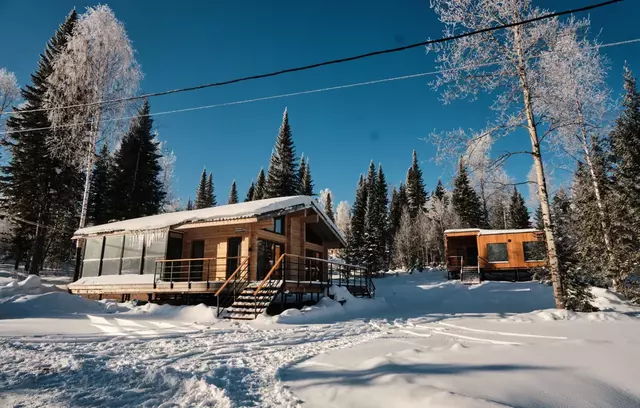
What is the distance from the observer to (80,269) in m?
17.8

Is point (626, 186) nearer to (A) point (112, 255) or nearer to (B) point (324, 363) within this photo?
(B) point (324, 363)

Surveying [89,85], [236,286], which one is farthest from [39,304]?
[89,85]

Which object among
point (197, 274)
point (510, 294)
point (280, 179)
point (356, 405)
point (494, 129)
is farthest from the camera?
point (280, 179)

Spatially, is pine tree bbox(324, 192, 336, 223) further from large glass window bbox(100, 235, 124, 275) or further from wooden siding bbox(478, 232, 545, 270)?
large glass window bbox(100, 235, 124, 275)

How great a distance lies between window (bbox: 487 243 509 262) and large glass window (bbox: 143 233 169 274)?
64.7 ft

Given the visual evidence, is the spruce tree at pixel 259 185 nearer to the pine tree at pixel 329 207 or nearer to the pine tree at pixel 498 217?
the pine tree at pixel 329 207

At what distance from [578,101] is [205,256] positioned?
16.8 metres

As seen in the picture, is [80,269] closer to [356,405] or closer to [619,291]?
[356,405]

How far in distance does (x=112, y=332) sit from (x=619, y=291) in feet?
51.5

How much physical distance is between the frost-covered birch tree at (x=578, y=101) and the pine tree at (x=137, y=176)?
24.5m

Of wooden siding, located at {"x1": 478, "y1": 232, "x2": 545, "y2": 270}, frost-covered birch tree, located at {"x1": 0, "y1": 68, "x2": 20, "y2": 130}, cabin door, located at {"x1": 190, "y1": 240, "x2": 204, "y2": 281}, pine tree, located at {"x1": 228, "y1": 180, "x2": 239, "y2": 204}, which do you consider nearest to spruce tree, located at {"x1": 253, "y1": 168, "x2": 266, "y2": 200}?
pine tree, located at {"x1": 228, "y1": 180, "x2": 239, "y2": 204}

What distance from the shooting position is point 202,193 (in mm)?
56156

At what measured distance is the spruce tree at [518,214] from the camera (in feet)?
135

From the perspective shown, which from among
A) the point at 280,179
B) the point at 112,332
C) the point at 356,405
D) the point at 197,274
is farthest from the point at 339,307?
the point at 280,179
